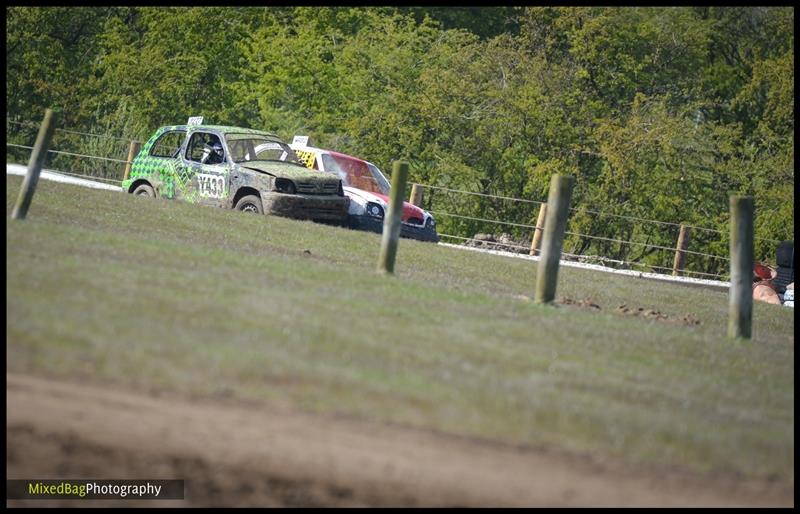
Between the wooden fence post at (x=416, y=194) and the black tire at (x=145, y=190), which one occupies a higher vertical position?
the wooden fence post at (x=416, y=194)

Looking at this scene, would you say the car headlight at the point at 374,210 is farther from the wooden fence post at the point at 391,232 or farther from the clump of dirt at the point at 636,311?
the wooden fence post at the point at 391,232

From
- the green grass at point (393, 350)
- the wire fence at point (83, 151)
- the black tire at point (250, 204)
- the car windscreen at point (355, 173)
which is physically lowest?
the green grass at point (393, 350)

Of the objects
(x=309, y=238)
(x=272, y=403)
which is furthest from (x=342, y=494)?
(x=309, y=238)

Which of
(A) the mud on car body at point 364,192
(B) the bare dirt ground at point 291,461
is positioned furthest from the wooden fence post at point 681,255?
(B) the bare dirt ground at point 291,461

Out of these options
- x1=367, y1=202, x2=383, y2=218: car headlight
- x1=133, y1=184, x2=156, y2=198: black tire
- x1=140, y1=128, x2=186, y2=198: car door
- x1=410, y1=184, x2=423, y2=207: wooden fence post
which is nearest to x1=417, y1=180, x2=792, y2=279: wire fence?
x1=410, y1=184, x2=423, y2=207: wooden fence post

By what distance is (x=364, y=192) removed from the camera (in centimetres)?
2533

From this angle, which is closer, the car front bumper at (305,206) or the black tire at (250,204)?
the car front bumper at (305,206)

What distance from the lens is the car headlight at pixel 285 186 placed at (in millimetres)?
22562

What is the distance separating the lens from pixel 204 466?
22.4ft

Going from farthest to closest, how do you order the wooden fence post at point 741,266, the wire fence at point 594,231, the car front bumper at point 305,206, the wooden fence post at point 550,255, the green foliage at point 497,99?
the green foliage at point 497,99 → the wire fence at point 594,231 → the car front bumper at point 305,206 → the wooden fence post at point 550,255 → the wooden fence post at point 741,266

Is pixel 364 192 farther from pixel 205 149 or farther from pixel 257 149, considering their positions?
pixel 205 149

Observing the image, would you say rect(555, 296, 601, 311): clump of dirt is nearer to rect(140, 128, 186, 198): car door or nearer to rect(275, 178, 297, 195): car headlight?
rect(275, 178, 297, 195): car headlight

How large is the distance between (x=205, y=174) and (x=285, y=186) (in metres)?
1.50

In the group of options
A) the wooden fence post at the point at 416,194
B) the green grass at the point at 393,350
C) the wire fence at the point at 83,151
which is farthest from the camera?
the wire fence at the point at 83,151
